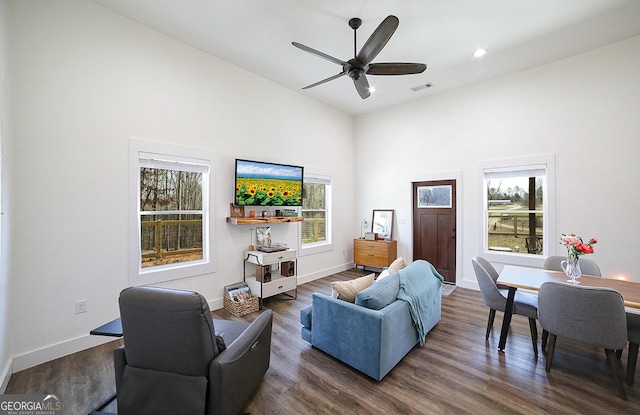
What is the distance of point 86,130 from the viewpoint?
2648 millimetres

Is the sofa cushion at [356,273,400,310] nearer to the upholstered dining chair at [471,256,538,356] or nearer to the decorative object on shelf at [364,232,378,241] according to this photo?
the upholstered dining chair at [471,256,538,356]

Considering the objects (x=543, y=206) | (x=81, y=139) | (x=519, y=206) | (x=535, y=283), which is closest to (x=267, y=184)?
(x=81, y=139)

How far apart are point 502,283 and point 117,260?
4057 mm

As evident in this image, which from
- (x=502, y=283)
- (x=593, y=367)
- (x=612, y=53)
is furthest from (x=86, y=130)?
(x=612, y=53)

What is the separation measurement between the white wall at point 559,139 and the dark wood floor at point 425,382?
1915mm

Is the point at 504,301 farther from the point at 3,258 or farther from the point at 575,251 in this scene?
the point at 3,258

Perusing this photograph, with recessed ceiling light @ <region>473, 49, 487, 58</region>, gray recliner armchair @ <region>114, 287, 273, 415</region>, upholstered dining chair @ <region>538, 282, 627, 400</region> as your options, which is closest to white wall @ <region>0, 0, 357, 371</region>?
gray recliner armchair @ <region>114, 287, 273, 415</region>

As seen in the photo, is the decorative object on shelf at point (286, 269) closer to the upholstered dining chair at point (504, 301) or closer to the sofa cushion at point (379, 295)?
the sofa cushion at point (379, 295)

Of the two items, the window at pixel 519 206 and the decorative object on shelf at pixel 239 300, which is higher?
the window at pixel 519 206

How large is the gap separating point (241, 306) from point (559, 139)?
5241 mm

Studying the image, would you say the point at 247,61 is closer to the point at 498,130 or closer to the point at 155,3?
the point at 155,3

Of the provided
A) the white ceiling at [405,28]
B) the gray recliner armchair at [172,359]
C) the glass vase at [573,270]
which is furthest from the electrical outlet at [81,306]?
the glass vase at [573,270]

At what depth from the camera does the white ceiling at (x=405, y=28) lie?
2.72 metres

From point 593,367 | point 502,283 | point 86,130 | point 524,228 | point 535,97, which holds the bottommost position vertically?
point 593,367
